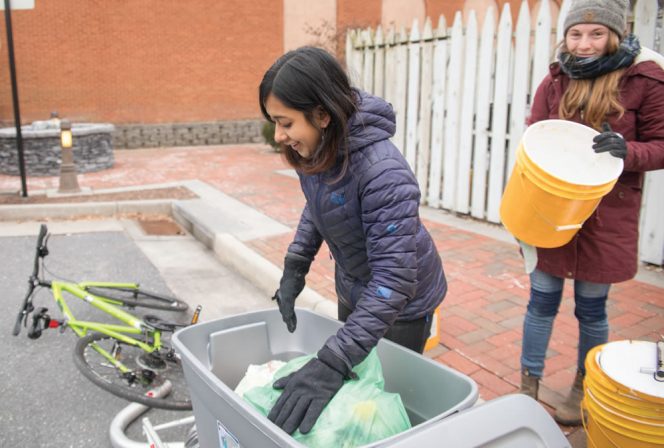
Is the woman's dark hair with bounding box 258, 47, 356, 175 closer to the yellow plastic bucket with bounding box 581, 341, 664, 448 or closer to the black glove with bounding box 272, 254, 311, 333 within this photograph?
the black glove with bounding box 272, 254, 311, 333

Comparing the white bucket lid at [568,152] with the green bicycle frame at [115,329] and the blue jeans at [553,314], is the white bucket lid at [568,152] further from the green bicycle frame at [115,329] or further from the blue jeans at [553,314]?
the green bicycle frame at [115,329]

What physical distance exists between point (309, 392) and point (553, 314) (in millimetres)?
1576

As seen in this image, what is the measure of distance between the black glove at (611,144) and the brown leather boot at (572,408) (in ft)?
3.70

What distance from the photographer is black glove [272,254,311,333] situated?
204 cm

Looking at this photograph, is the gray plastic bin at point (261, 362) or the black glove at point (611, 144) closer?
the gray plastic bin at point (261, 362)

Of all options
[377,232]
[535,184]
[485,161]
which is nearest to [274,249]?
[485,161]

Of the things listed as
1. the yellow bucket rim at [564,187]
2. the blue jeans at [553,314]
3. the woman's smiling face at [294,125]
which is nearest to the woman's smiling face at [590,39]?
the yellow bucket rim at [564,187]

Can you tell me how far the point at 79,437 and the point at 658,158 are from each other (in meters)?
2.93

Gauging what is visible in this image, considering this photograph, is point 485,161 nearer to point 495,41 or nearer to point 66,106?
point 495,41

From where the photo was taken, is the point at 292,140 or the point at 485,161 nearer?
the point at 292,140

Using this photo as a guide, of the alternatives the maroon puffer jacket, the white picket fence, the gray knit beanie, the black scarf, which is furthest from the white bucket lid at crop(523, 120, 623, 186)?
the white picket fence

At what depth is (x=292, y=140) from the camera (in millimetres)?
1775

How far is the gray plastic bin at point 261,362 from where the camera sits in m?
1.48

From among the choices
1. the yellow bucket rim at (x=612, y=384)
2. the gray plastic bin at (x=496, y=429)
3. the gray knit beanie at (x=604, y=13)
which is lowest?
the yellow bucket rim at (x=612, y=384)
